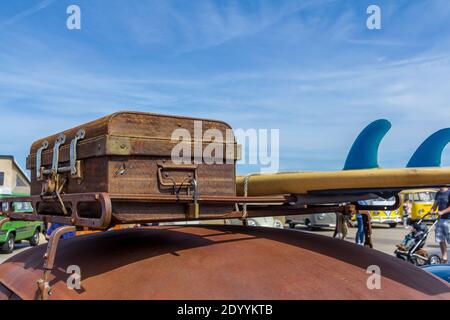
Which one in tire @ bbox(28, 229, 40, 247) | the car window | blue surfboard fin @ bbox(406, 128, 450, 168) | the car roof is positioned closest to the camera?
the car roof

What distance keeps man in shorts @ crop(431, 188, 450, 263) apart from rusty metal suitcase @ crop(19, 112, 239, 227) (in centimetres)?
736

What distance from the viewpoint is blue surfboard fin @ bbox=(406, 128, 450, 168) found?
189 centimetres

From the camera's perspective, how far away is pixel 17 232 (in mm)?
14406

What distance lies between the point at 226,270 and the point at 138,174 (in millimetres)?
528

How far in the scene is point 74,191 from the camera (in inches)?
79.5

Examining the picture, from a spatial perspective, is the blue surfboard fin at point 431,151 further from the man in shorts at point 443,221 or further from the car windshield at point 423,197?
the car windshield at point 423,197

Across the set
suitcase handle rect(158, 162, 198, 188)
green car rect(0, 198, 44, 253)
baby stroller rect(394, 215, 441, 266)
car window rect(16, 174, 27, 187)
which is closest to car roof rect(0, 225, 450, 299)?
suitcase handle rect(158, 162, 198, 188)

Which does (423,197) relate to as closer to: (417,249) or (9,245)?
(417,249)

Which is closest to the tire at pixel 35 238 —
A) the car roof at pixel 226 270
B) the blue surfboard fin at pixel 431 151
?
the car roof at pixel 226 270

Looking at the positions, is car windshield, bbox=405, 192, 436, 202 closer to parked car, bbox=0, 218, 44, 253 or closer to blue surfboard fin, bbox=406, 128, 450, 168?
parked car, bbox=0, 218, 44, 253

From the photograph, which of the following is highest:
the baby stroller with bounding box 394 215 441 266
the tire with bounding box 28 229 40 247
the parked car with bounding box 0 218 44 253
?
the baby stroller with bounding box 394 215 441 266

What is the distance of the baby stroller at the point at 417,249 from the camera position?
8053 mm

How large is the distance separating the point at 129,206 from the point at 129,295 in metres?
0.34

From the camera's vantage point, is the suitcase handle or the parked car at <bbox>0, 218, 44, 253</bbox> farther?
the parked car at <bbox>0, 218, 44, 253</bbox>
